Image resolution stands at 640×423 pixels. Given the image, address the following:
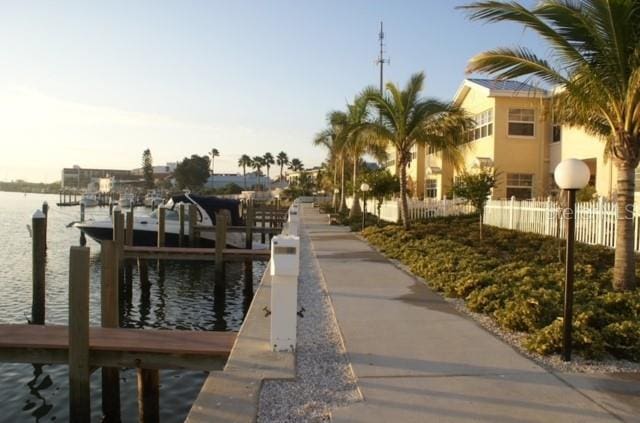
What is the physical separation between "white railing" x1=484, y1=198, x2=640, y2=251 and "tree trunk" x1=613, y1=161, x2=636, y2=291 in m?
4.02

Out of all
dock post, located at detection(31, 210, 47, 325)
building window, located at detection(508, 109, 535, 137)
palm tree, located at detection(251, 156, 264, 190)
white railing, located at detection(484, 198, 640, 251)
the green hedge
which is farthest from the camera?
palm tree, located at detection(251, 156, 264, 190)

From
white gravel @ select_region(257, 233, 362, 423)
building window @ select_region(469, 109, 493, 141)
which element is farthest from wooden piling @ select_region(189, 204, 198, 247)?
white gravel @ select_region(257, 233, 362, 423)

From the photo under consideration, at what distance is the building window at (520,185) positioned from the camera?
87.4 ft

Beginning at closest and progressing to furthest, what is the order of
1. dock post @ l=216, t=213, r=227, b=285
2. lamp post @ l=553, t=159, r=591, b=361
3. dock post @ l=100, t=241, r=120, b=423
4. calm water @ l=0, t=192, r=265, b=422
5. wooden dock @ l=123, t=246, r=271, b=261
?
lamp post @ l=553, t=159, r=591, b=361 < dock post @ l=100, t=241, r=120, b=423 < calm water @ l=0, t=192, r=265, b=422 < dock post @ l=216, t=213, r=227, b=285 < wooden dock @ l=123, t=246, r=271, b=261

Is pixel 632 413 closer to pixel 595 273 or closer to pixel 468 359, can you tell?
pixel 468 359

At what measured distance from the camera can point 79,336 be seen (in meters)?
7.23

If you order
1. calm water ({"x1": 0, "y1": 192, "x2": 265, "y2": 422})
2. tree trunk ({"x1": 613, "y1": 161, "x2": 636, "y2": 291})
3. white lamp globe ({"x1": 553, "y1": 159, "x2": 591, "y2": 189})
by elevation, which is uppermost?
white lamp globe ({"x1": 553, "y1": 159, "x2": 591, "y2": 189})

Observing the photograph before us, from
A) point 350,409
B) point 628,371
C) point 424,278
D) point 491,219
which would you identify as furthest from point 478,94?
point 350,409

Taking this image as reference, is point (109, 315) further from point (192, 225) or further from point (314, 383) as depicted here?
point (192, 225)

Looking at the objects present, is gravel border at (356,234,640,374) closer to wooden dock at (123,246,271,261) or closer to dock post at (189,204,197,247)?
wooden dock at (123,246,271,261)

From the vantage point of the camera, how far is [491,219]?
22.4m

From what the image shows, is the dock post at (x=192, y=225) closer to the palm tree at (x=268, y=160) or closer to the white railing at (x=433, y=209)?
the white railing at (x=433, y=209)

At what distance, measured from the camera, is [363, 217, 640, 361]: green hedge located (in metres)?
6.71

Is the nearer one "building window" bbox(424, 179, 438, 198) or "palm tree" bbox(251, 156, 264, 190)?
"building window" bbox(424, 179, 438, 198)
